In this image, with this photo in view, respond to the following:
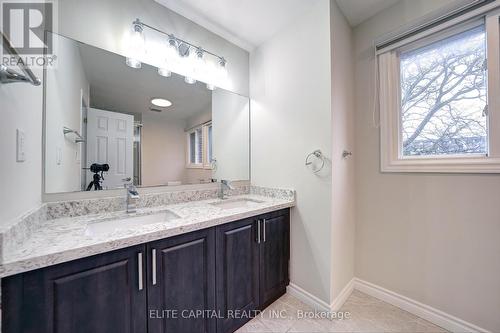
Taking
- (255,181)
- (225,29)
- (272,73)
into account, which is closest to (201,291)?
(255,181)

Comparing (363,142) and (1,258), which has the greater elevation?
(363,142)

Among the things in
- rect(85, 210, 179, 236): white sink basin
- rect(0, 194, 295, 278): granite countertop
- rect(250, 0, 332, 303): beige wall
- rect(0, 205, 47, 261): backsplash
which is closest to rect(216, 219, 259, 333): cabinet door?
rect(0, 194, 295, 278): granite countertop

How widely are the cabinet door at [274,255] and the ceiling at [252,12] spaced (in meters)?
1.70

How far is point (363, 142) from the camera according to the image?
1800mm

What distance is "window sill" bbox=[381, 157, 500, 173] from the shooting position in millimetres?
1232

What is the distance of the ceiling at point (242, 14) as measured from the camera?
157 cm

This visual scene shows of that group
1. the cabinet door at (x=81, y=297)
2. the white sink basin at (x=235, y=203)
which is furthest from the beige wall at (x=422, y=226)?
the cabinet door at (x=81, y=297)

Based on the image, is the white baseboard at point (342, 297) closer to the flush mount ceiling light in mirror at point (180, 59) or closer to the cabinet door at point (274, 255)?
the cabinet door at point (274, 255)

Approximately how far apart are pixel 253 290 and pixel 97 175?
4.53 feet

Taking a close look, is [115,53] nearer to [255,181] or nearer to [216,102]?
[216,102]

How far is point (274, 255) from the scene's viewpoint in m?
1.62

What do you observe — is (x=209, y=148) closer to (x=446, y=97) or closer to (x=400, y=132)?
(x=400, y=132)

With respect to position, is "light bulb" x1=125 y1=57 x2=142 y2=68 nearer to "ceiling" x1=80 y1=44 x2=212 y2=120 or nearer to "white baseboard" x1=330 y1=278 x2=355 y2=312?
"ceiling" x1=80 y1=44 x2=212 y2=120

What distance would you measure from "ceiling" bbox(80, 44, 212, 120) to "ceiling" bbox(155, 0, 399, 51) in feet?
1.80
